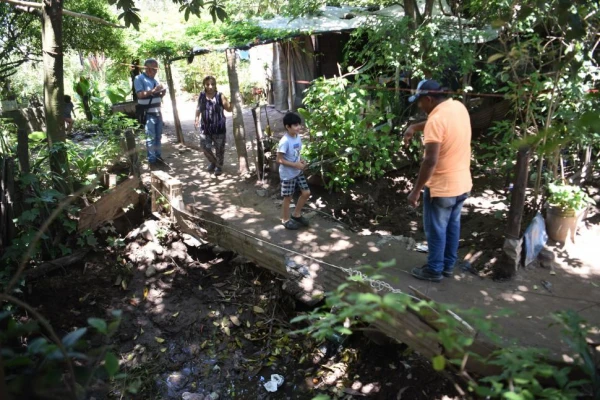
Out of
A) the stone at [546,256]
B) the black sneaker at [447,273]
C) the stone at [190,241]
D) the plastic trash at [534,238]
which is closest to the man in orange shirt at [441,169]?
the black sneaker at [447,273]

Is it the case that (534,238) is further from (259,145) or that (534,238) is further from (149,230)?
(149,230)

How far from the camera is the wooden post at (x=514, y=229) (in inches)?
165

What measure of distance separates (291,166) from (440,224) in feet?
5.64

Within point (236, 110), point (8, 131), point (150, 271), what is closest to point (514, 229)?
point (150, 271)

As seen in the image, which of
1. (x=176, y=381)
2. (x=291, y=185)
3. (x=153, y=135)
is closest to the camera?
(x=176, y=381)

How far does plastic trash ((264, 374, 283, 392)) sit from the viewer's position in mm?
3948

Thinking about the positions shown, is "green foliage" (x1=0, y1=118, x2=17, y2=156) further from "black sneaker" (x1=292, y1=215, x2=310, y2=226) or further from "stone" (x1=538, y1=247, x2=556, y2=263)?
"stone" (x1=538, y1=247, x2=556, y2=263)

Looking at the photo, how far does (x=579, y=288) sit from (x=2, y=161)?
5.64 m

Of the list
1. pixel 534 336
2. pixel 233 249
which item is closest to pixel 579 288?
pixel 534 336

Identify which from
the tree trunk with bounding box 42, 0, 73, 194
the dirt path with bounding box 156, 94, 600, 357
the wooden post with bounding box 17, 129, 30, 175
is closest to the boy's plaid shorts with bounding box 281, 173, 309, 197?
the dirt path with bounding box 156, 94, 600, 357

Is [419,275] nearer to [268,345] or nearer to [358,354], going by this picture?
[358,354]

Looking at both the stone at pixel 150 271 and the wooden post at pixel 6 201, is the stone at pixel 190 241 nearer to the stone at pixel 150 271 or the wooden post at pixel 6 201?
the stone at pixel 150 271

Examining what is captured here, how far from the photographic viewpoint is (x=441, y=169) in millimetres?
3680

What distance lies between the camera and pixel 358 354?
407 cm
